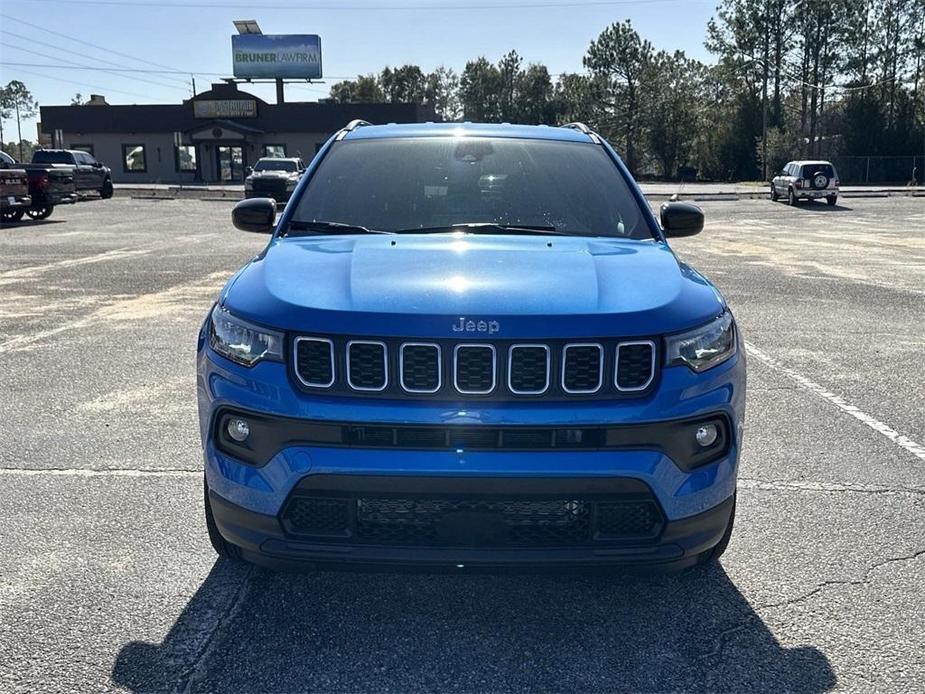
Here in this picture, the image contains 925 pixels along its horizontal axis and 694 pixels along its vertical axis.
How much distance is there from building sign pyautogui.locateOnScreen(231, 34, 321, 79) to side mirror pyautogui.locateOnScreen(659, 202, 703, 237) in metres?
61.5

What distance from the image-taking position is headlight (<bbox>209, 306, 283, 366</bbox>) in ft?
9.09

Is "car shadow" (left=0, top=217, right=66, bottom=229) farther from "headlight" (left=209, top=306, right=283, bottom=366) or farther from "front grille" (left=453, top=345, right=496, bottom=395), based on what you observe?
"front grille" (left=453, top=345, right=496, bottom=395)

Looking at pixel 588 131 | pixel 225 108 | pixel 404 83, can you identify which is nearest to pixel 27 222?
pixel 588 131

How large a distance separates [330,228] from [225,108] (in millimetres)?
55969

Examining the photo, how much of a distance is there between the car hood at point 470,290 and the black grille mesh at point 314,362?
5 centimetres

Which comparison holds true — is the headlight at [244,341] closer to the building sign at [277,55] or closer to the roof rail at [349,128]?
the roof rail at [349,128]

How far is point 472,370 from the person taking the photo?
8.82 feet

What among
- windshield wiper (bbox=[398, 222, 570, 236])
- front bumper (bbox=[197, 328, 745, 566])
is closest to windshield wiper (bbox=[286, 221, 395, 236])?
windshield wiper (bbox=[398, 222, 570, 236])

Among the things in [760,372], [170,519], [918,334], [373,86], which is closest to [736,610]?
[170,519]

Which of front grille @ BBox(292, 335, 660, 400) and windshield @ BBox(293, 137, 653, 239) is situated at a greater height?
windshield @ BBox(293, 137, 653, 239)

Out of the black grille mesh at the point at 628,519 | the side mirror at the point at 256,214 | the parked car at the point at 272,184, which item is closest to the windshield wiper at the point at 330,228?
the side mirror at the point at 256,214

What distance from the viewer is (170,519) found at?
395 cm

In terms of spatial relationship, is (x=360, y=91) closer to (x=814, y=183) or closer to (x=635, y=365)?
(x=814, y=183)

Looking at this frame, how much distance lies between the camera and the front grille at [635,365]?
2.71 m
